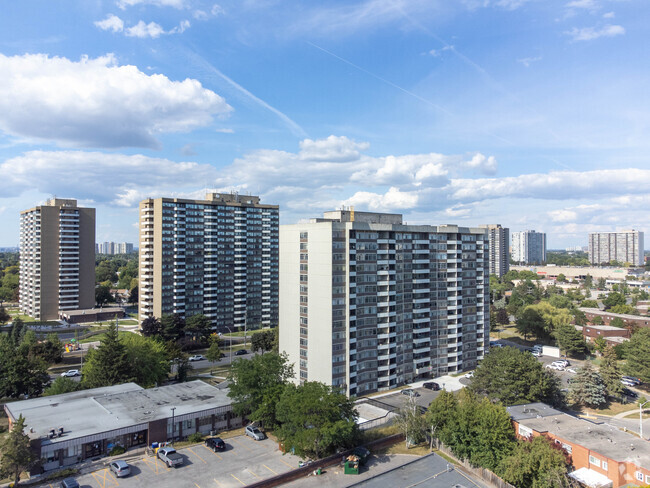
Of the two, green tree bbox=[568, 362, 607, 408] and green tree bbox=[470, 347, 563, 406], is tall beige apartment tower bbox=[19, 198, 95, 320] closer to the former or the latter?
green tree bbox=[470, 347, 563, 406]

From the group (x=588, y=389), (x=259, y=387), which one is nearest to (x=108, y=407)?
(x=259, y=387)

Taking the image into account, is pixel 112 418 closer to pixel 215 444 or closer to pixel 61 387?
pixel 215 444

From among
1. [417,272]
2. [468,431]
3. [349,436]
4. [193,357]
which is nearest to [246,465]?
[349,436]

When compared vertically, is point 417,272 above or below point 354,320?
above

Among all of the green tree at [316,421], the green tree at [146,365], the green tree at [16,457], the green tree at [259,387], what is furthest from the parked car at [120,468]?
the green tree at [146,365]

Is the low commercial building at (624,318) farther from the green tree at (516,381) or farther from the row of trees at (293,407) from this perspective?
the row of trees at (293,407)

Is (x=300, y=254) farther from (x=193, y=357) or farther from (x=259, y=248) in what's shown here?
(x=259, y=248)
